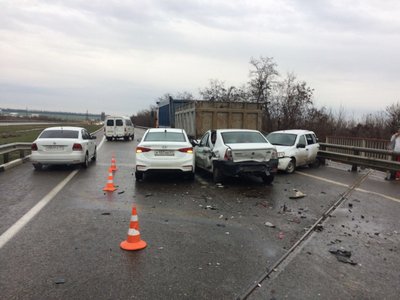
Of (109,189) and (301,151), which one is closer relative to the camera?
(109,189)

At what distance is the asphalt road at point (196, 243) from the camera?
398 cm

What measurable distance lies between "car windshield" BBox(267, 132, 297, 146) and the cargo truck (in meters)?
1.65

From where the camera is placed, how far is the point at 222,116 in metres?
16.3

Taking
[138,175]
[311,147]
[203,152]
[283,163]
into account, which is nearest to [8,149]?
[138,175]

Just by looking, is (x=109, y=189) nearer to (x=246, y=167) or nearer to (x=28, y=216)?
(x=28, y=216)

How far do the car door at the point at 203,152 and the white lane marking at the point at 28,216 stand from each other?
4283 mm

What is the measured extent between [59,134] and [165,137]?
4.60 meters

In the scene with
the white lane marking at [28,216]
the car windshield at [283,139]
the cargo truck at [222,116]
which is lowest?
the white lane marking at [28,216]

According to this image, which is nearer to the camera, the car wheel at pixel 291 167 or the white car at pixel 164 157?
the white car at pixel 164 157

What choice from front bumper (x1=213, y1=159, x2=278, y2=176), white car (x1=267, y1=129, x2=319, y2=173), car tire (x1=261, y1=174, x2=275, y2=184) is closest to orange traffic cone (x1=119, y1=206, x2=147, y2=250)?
front bumper (x1=213, y1=159, x2=278, y2=176)

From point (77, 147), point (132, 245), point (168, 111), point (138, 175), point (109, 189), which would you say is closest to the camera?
point (132, 245)

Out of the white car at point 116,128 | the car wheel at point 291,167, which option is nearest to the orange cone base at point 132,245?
the car wheel at point 291,167

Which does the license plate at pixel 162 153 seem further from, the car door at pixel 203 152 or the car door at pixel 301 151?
the car door at pixel 301 151

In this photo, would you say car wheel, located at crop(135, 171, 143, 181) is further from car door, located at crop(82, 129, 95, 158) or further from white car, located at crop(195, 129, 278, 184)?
car door, located at crop(82, 129, 95, 158)
